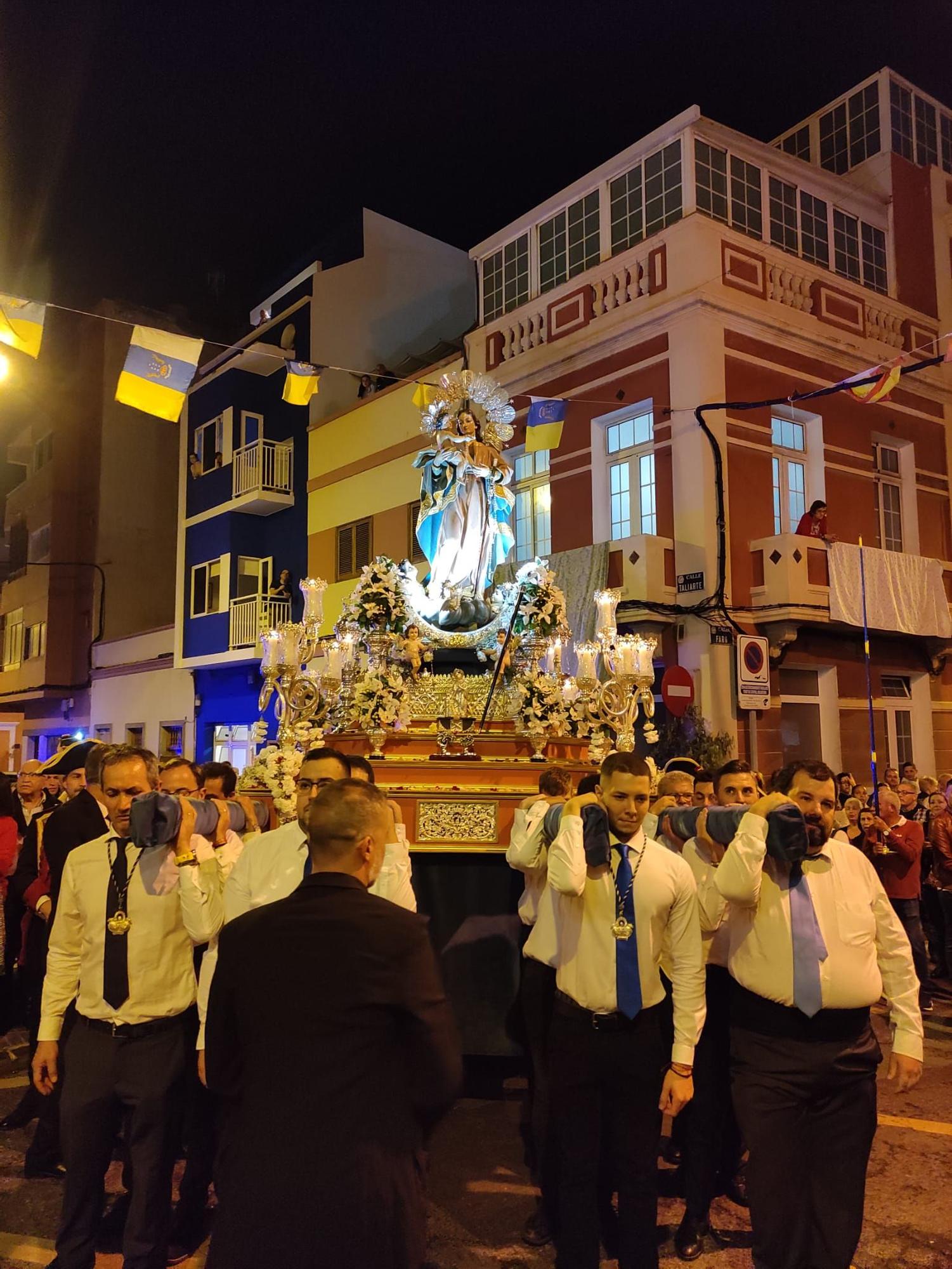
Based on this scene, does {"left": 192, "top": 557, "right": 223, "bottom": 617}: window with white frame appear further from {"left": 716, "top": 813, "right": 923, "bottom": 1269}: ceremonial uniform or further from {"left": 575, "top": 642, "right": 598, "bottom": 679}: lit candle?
{"left": 716, "top": 813, "right": 923, "bottom": 1269}: ceremonial uniform

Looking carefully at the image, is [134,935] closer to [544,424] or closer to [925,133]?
[544,424]

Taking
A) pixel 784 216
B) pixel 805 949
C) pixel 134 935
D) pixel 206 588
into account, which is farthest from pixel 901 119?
pixel 134 935

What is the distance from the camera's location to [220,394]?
1891cm

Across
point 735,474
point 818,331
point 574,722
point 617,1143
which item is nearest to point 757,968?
point 617,1143

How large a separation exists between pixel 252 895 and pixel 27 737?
2429 centimetres

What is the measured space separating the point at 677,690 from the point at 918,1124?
6794 mm

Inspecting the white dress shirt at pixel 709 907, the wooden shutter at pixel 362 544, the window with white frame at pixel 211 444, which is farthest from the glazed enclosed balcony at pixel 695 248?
the white dress shirt at pixel 709 907

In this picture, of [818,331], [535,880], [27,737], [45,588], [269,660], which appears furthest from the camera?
[27,737]

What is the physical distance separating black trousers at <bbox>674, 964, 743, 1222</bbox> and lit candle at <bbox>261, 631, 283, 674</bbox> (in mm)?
3499

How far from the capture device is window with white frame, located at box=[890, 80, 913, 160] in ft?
48.0

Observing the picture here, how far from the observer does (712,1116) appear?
12.6ft

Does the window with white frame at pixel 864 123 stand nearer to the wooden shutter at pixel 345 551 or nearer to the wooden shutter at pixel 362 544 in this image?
the wooden shutter at pixel 362 544

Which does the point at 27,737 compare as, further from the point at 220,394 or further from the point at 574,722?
the point at 574,722

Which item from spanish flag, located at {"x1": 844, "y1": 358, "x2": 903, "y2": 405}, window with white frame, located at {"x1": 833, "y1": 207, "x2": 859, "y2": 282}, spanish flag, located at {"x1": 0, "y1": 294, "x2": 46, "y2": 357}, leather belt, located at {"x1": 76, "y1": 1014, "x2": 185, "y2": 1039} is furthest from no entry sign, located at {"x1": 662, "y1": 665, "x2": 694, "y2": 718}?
leather belt, located at {"x1": 76, "y1": 1014, "x2": 185, "y2": 1039}
